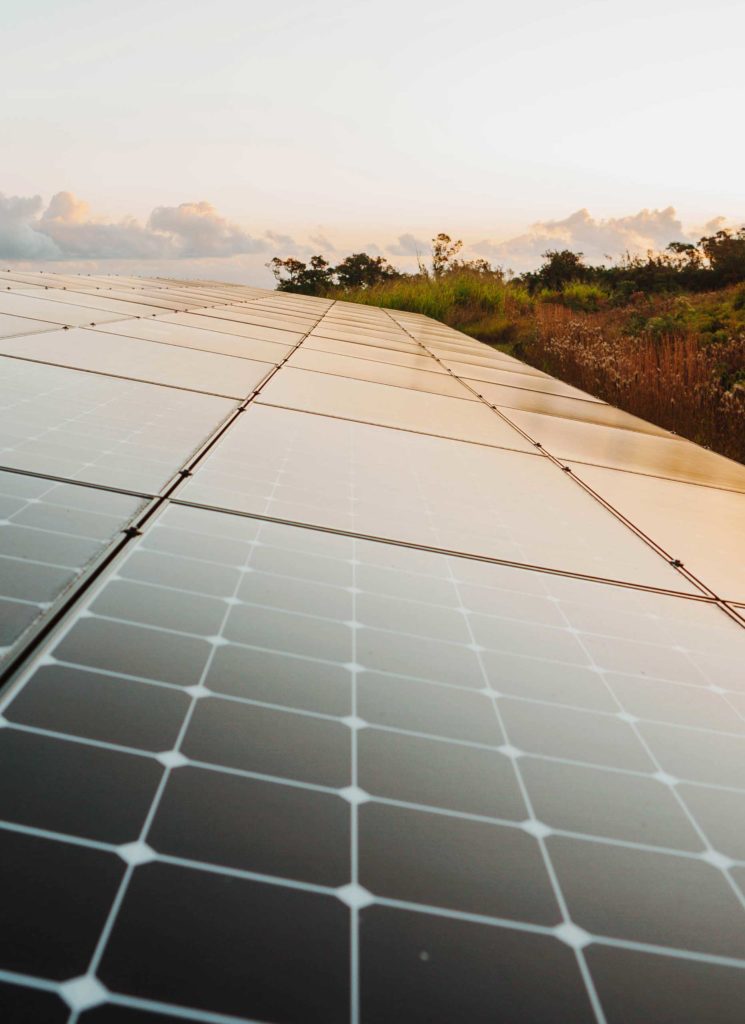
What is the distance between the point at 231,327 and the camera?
6953mm

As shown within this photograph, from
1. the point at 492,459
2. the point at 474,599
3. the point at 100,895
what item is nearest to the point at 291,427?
the point at 492,459

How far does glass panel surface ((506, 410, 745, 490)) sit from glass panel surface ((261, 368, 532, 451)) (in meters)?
0.24

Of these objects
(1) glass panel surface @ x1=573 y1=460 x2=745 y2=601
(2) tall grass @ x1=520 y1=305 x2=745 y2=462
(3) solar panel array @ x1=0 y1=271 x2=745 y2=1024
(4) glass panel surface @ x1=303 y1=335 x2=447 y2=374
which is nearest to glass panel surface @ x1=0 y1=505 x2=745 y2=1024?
(3) solar panel array @ x1=0 y1=271 x2=745 y2=1024

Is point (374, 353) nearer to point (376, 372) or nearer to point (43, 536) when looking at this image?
point (376, 372)

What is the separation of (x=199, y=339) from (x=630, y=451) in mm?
3088

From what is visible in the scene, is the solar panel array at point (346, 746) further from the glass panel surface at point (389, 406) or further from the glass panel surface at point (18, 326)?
the glass panel surface at point (18, 326)

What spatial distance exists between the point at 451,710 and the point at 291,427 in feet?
6.67

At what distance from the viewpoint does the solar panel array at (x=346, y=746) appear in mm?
726

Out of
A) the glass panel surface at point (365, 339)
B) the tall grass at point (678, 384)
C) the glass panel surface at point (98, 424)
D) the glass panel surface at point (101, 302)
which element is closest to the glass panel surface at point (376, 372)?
the glass panel surface at point (101, 302)

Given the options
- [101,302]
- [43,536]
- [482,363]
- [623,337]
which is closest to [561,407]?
[482,363]

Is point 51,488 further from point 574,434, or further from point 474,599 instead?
point 574,434

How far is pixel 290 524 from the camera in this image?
1.96 m

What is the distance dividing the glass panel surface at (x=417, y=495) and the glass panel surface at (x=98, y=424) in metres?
0.13

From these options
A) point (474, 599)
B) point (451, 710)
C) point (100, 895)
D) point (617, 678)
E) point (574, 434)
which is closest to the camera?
point (100, 895)
